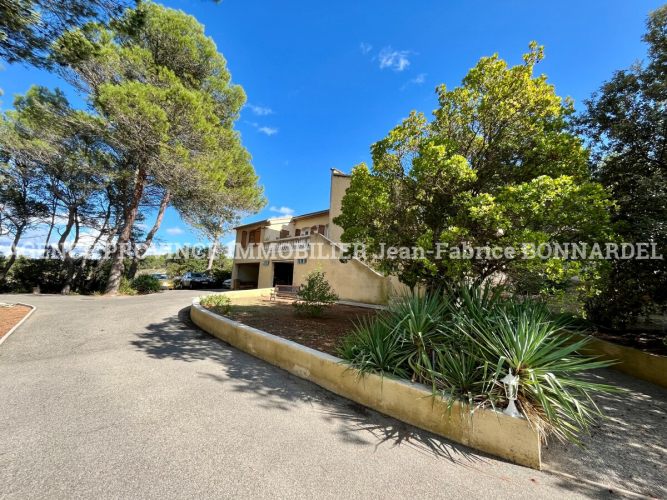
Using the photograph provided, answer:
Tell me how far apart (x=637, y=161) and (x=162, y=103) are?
16.6 m

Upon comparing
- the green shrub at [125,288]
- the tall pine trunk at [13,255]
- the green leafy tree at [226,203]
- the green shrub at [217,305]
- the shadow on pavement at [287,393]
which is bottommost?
the shadow on pavement at [287,393]

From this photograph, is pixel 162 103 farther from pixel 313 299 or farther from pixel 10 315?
pixel 313 299

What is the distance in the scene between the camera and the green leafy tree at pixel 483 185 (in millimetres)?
4656

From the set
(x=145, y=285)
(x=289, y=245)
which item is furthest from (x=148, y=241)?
(x=289, y=245)

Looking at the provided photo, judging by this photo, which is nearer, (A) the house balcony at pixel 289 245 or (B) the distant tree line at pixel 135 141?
(B) the distant tree line at pixel 135 141

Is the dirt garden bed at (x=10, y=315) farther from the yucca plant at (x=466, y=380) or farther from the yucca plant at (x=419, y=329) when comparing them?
the yucca plant at (x=466, y=380)

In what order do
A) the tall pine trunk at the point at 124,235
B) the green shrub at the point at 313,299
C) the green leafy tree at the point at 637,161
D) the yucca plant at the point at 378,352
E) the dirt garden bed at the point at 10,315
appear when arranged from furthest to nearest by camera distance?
1. the tall pine trunk at the point at 124,235
2. the green shrub at the point at 313,299
3. the dirt garden bed at the point at 10,315
4. the green leafy tree at the point at 637,161
5. the yucca plant at the point at 378,352

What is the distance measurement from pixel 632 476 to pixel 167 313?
10.9m

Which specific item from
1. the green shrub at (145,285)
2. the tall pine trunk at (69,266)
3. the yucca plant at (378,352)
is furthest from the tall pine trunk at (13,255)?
the yucca plant at (378,352)

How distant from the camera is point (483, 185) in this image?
6.09 metres

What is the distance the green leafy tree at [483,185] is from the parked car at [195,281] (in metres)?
20.9

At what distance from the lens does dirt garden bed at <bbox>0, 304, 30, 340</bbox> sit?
265 inches

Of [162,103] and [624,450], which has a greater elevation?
[162,103]

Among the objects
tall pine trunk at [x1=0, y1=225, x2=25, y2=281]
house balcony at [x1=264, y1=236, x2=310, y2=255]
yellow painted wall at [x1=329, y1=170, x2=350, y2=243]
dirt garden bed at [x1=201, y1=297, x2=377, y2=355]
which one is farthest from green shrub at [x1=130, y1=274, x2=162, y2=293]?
dirt garden bed at [x1=201, y1=297, x2=377, y2=355]
